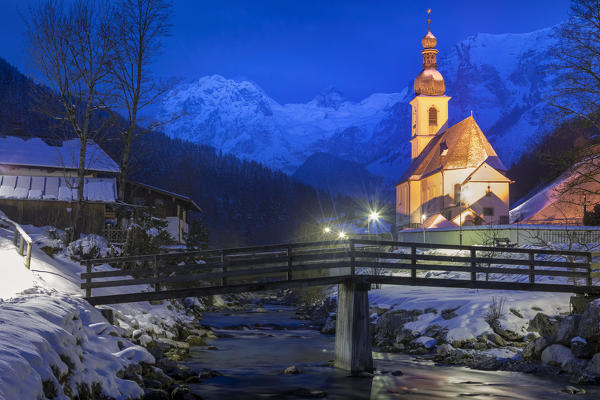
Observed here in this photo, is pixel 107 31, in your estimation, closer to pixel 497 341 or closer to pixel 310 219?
pixel 497 341

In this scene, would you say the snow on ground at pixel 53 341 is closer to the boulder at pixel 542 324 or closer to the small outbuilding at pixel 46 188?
the boulder at pixel 542 324

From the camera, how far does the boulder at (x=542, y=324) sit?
877 inches

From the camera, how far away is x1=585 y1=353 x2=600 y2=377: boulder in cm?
1798

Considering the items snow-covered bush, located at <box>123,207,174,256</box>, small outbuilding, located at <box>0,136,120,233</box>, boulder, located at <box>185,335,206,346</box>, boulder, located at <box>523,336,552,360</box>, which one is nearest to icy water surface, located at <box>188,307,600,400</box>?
boulder, located at <box>185,335,206,346</box>

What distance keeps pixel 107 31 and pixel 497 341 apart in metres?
23.8

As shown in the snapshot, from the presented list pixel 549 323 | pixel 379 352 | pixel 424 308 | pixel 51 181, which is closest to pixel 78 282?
pixel 379 352

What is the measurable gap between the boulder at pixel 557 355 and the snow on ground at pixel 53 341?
44.3ft

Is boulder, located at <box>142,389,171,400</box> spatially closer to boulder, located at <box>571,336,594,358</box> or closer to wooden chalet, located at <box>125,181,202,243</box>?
boulder, located at <box>571,336,594,358</box>

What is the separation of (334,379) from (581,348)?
8274mm

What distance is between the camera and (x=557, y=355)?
1975 centimetres

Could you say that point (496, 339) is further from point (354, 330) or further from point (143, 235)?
point (143, 235)

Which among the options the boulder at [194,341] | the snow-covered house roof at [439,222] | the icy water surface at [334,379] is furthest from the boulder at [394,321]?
the snow-covered house roof at [439,222]

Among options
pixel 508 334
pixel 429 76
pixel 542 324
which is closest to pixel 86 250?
pixel 508 334

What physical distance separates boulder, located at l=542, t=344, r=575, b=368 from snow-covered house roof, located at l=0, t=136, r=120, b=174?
33.5m
